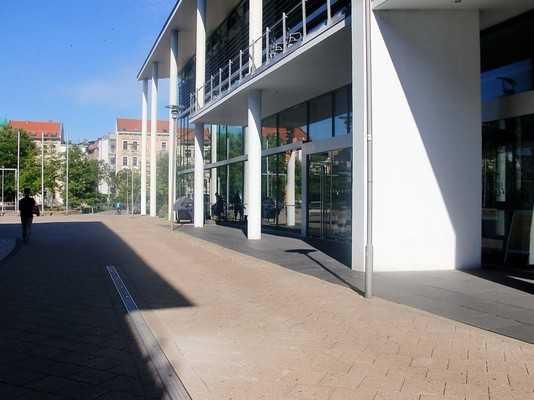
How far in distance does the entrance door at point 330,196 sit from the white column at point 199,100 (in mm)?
7620

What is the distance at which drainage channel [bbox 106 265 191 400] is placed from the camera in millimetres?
4188

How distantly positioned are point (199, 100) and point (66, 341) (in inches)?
759

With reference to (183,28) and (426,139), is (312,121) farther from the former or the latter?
(183,28)

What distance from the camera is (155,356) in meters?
5.09

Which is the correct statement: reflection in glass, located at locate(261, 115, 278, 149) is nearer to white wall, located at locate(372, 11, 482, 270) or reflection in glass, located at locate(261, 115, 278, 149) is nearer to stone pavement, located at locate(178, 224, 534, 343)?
stone pavement, located at locate(178, 224, 534, 343)

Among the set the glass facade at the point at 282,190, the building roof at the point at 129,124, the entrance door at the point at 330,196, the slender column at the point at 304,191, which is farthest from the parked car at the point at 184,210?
the building roof at the point at 129,124

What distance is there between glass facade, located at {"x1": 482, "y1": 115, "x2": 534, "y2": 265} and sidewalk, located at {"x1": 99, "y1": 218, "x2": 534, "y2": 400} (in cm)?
466

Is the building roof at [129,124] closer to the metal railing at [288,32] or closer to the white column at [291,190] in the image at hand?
the white column at [291,190]

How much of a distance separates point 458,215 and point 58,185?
2187 inches

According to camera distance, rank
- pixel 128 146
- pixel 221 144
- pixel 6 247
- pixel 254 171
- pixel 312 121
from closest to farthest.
A: pixel 6 247, pixel 254 171, pixel 312 121, pixel 221 144, pixel 128 146

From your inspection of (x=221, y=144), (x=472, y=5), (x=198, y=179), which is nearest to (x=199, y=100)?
(x=198, y=179)

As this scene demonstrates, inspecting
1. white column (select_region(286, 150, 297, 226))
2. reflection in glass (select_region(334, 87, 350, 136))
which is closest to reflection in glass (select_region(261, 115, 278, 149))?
white column (select_region(286, 150, 297, 226))

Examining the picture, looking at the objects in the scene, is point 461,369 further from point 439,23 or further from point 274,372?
point 439,23

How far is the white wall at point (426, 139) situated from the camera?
10078 millimetres
